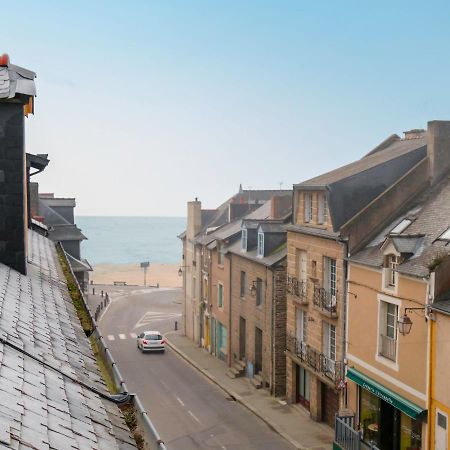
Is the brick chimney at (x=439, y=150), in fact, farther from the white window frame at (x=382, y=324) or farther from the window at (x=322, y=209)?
the white window frame at (x=382, y=324)

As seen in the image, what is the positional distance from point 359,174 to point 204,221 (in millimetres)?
26790

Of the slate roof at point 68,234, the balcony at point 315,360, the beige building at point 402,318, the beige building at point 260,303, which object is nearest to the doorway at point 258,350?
the beige building at point 260,303

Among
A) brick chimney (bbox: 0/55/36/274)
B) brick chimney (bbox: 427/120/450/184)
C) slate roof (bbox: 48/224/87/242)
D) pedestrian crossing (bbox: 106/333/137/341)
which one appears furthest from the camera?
pedestrian crossing (bbox: 106/333/137/341)

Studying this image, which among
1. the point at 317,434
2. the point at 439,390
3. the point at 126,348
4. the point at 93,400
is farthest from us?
the point at 126,348

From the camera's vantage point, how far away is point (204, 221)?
51.4 meters

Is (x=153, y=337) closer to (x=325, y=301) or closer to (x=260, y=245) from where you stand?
(x=260, y=245)

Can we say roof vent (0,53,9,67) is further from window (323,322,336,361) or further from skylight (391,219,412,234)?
window (323,322,336,361)

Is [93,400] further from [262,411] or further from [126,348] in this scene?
[126,348]

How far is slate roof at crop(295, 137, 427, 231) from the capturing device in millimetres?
25312

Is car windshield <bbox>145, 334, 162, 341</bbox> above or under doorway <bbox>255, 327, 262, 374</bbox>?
under

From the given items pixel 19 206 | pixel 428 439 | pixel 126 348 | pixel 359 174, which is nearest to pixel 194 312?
pixel 126 348

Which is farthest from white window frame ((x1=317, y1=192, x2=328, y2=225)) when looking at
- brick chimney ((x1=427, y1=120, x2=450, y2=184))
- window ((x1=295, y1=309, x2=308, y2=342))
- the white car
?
the white car

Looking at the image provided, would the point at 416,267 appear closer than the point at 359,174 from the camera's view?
Yes

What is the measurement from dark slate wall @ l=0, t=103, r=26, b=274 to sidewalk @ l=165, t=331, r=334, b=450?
18326mm
